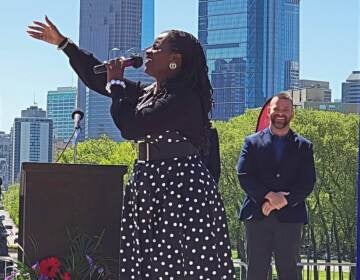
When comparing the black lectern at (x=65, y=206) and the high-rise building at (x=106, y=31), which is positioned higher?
the high-rise building at (x=106, y=31)

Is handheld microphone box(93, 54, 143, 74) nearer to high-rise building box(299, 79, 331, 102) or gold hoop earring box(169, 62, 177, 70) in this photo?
gold hoop earring box(169, 62, 177, 70)

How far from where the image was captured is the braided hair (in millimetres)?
3029

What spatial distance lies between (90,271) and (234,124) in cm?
2694

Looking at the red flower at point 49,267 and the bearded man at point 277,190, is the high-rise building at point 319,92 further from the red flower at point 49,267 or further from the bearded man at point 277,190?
the red flower at point 49,267

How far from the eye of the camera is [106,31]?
33.2 metres

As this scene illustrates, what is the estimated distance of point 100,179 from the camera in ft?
11.0

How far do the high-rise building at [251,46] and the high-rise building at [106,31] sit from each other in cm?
496

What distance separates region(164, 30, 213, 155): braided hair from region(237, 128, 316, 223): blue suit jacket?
1064mm

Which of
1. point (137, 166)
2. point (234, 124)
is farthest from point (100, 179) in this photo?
point (234, 124)

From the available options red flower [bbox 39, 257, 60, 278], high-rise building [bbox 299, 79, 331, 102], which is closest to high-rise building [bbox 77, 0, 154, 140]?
high-rise building [bbox 299, 79, 331, 102]

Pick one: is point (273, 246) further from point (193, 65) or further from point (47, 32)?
point (47, 32)

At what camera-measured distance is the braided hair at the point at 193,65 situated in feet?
9.94

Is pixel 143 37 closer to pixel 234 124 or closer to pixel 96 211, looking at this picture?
pixel 234 124

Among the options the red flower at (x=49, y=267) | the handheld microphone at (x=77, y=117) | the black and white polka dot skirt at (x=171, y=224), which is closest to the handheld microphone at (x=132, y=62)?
the black and white polka dot skirt at (x=171, y=224)
